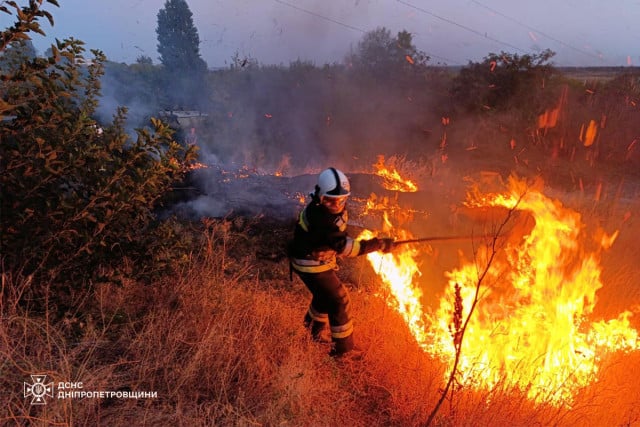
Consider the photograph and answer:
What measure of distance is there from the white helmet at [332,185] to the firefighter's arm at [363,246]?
0.50m

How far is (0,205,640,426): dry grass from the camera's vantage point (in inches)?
103

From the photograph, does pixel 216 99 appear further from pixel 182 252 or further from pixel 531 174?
pixel 182 252

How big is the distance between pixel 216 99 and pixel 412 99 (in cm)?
976

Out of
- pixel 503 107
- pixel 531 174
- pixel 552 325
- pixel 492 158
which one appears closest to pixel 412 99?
pixel 503 107

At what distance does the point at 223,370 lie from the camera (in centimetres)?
311

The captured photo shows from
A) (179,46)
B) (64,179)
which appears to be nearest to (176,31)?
(179,46)

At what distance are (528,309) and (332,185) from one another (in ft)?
11.2

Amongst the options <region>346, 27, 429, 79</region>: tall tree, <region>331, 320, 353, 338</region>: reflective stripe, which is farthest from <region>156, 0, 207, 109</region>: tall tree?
<region>331, 320, 353, 338</region>: reflective stripe

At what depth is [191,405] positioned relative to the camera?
2754mm

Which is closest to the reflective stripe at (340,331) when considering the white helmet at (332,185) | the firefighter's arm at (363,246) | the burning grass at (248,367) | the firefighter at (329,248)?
the firefighter at (329,248)

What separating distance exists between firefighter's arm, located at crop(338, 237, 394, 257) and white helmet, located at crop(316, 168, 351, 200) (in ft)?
1.64

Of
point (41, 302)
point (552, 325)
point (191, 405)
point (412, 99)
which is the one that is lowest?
point (552, 325)

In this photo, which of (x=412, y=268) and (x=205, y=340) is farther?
(x=412, y=268)

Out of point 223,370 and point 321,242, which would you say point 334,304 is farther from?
point 223,370
